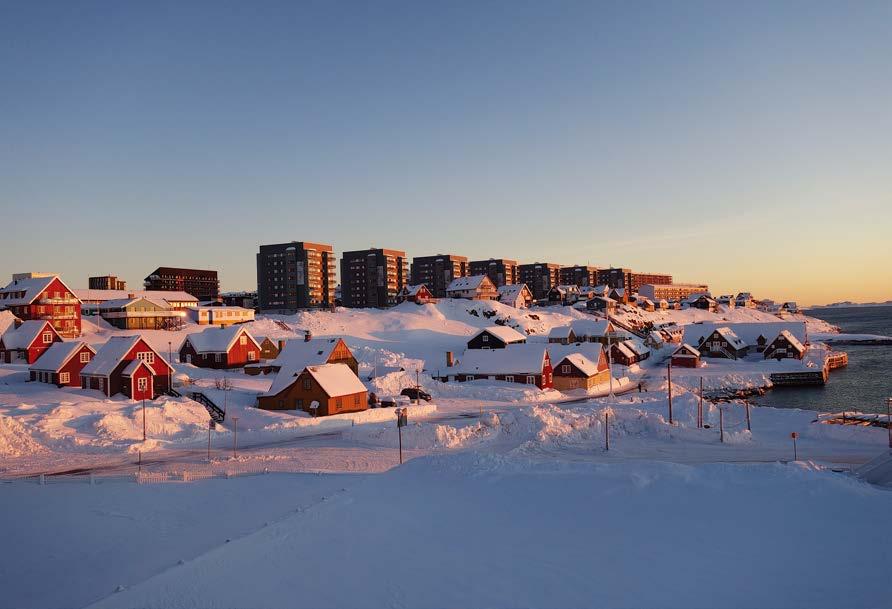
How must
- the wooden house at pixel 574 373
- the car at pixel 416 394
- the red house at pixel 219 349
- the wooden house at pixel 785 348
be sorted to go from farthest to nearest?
the wooden house at pixel 785 348
the wooden house at pixel 574 373
the red house at pixel 219 349
the car at pixel 416 394

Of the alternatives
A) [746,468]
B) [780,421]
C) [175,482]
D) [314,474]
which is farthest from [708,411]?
[175,482]

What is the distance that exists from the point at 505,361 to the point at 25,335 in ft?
172

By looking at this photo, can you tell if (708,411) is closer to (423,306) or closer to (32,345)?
(32,345)

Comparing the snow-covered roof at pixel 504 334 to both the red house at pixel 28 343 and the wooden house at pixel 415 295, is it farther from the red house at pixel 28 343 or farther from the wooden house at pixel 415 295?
the red house at pixel 28 343

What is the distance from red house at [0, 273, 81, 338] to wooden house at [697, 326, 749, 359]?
325 feet

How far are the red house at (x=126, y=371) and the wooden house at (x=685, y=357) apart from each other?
240 ft

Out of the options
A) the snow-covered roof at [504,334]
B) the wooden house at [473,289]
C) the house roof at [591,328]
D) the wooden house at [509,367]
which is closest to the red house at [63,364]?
the wooden house at [509,367]

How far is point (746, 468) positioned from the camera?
23.2 metres

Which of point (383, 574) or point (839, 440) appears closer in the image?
point (383, 574)

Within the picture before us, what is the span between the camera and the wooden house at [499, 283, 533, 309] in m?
151

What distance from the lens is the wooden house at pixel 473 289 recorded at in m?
152

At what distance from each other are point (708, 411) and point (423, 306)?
266ft

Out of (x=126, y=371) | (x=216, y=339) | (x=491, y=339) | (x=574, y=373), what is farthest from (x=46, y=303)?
(x=574, y=373)

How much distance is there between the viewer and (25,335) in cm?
6631
